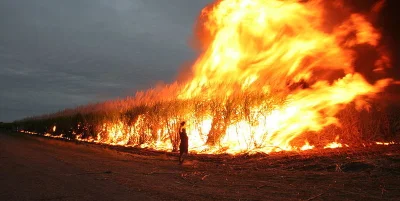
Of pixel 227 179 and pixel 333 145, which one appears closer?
pixel 227 179

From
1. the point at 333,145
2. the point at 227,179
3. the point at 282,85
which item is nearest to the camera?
the point at 227,179

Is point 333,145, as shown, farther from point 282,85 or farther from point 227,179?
point 227,179

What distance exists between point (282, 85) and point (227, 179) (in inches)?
227

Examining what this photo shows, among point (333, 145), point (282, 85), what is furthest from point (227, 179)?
point (282, 85)

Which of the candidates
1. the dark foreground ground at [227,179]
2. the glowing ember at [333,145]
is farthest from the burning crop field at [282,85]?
the dark foreground ground at [227,179]

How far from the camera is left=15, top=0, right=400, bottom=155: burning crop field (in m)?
11.1

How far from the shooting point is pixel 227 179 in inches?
295

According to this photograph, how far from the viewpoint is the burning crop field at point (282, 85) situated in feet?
36.6

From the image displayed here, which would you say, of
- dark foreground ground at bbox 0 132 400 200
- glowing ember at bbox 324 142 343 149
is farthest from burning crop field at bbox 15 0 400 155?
dark foreground ground at bbox 0 132 400 200

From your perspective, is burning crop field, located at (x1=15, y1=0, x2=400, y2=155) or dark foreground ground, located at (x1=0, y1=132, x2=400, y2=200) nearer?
dark foreground ground, located at (x1=0, y1=132, x2=400, y2=200)

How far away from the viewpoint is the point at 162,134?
1580 centimetres

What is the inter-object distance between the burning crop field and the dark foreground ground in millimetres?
1401

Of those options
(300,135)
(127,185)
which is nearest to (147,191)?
(127,185)

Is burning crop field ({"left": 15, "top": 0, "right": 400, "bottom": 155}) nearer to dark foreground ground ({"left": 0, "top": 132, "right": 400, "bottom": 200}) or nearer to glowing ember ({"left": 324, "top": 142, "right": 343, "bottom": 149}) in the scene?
glowing ember ({"left": 324, "top": 142, "right": 343, "bottom": 149})
